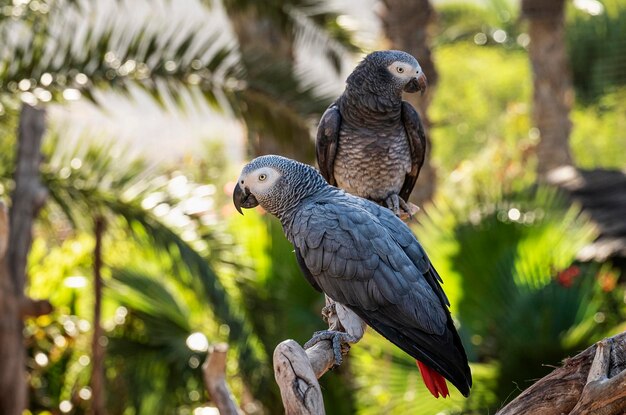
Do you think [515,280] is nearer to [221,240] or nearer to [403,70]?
[221,240]

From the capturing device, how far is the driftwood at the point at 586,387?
2.03m

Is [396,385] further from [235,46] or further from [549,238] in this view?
[235,46]

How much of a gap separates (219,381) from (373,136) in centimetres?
94

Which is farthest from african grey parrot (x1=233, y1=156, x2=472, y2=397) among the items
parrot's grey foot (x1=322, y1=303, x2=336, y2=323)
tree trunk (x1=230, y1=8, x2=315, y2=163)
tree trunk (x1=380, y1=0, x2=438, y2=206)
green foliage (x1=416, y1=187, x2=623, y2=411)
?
tree trunk (x1=230, y1=8, x2=315, y2=163)

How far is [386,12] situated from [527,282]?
7.31 feet

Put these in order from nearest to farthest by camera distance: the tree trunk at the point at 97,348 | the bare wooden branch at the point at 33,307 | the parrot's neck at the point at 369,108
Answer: the parrot's neck at the point at 369,108 < the bare wooden branch at the point at 33,307 < the tree trunk at the point at 97,348

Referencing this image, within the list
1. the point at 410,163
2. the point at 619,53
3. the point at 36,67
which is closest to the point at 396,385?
the point at 410,163

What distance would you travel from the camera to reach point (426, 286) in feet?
6.87

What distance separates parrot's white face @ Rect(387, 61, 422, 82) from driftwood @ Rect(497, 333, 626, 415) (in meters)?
0.75

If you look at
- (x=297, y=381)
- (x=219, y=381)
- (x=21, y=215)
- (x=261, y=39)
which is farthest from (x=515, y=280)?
(x=261, y=39)

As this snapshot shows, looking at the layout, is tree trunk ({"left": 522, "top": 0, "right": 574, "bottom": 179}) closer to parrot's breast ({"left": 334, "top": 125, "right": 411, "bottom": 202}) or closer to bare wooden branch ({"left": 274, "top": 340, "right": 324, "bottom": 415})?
parrot's breast ({"left": 334, "top": 125, "right": 411, "bottom": 202})

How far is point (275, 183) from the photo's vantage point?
6.98 feet

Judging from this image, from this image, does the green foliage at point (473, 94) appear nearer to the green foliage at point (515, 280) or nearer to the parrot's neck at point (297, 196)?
the green foliage at point (515, 280)

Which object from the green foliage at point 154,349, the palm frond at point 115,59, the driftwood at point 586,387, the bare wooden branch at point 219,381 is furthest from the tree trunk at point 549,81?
the driftwood at point 586,387
